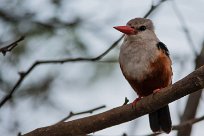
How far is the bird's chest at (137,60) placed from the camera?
386cm

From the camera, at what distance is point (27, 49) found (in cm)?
494

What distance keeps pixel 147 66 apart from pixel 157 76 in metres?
0.12

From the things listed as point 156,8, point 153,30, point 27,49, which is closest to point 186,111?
point 156,8

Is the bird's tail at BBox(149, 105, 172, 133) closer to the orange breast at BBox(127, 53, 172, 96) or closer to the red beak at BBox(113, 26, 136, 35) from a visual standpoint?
the orange breast at BBox(127, 53, 172, 96)

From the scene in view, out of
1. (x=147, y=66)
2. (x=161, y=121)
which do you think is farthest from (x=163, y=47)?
(x=161, y=121)

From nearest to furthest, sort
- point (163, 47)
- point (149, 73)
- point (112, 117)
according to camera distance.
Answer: point (112, 117) → point (149, 73) → point (163, 47)

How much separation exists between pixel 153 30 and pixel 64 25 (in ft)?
3.09

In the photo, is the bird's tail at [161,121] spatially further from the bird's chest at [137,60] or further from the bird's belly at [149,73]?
the bird's chest at [137,60]

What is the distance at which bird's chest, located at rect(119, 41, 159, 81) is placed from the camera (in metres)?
3.86

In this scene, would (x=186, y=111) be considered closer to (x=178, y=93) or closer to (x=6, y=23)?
(x=178, y=93)

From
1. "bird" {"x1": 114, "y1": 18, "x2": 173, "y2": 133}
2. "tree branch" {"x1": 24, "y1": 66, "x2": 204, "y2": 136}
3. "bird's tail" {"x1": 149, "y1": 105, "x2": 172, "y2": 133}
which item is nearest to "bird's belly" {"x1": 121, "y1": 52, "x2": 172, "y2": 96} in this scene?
"bird" {"x1": 114, "y1": 18, "x2": 173, "y2": 133}

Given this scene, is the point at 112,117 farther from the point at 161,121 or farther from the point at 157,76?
the point at 161,121

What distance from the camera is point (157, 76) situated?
3.85 meters

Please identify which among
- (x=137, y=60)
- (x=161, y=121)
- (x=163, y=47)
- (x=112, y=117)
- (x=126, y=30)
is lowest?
(x=112, y=117)
